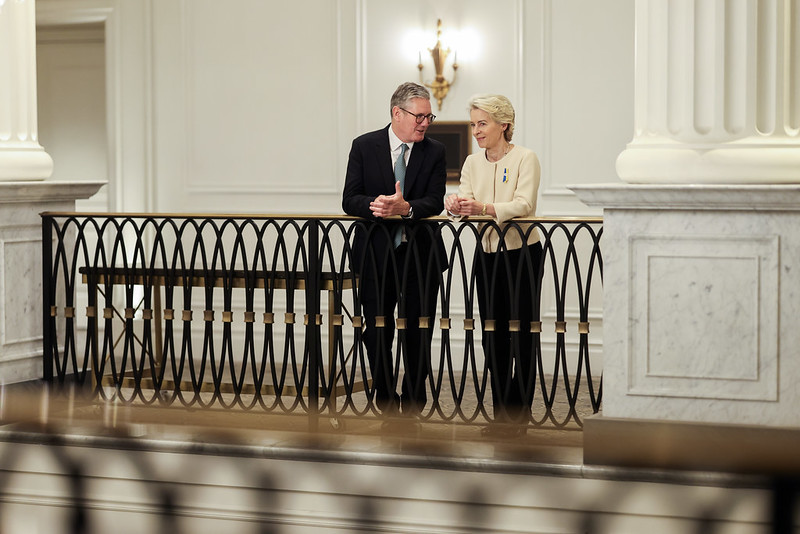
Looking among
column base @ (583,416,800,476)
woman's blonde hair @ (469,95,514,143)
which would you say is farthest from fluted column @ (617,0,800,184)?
column base @ (583,416,800,476)

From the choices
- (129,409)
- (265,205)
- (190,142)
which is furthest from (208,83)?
(129,409)

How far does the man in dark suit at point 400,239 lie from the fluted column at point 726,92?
1203 millimetres

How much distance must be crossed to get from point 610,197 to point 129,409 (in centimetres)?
282

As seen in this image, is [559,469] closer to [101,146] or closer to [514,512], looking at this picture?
[514,512]

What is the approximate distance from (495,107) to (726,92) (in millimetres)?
1138

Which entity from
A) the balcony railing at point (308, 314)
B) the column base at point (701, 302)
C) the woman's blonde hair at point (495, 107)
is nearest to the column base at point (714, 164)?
the column base at point (701, 302)

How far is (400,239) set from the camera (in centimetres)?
555

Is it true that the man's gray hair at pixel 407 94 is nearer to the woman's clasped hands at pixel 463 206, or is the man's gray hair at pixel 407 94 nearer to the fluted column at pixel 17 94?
the woman's clasped hands at pixel 463 206

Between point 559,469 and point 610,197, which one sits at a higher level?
point 610,197

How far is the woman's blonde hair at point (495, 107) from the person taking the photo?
17.6 ft

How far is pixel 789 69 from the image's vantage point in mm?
4668

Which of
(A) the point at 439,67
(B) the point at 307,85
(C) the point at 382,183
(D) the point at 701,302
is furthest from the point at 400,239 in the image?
(B) the point at 307,85

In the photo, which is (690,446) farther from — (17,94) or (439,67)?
(439,67)

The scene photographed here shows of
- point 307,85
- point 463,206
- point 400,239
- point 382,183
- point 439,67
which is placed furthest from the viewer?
point 307,85
